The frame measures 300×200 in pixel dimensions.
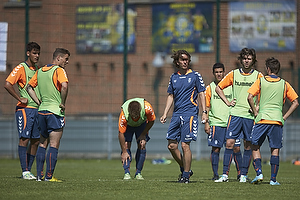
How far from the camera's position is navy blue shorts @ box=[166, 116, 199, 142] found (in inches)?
373

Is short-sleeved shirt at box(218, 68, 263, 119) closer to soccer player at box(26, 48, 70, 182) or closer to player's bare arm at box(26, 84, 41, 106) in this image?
soccer player at box(26, 48, 70, 182)

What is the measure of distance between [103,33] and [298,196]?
17.2 m

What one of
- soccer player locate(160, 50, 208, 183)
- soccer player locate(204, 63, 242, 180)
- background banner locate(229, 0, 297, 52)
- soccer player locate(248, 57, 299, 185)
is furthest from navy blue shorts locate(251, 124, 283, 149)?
background banner locate(229, 0, 297, 52)

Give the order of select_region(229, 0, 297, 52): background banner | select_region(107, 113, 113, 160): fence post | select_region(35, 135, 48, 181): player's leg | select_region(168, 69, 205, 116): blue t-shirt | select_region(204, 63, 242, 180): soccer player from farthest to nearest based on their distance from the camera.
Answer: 1. select_region(229, 0, 297, 52): background banner
2. select_region(107, 113, 113, 160): fence post
3. select_region(204, 63, 242, 180): soccer player
4. select_region(35, 135, 48, 181): player's leg
5. select_region(168, 69, 205, 116): blue t-shirt

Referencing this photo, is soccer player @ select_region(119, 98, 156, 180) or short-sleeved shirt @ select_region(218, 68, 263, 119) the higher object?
short-sleeved shirt @ select_region(218, 68, 263, 119)

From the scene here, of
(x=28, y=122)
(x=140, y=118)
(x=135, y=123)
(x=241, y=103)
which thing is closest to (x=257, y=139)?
(x=241, y=103)

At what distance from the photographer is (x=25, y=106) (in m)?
10.5

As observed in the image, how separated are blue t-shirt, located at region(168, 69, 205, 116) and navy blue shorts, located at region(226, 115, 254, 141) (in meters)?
0.89

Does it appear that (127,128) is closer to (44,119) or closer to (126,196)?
(44,119)

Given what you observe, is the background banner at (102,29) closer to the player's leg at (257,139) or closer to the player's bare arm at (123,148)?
the player's bare arm at (123,148)

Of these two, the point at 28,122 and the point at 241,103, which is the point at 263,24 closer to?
the point at 241,103

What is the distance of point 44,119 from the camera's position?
9.53m

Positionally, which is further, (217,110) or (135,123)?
(217,110)

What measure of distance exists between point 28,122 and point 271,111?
4121 millimetres
